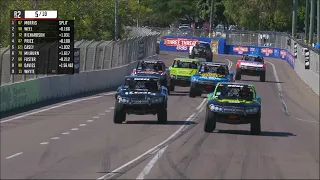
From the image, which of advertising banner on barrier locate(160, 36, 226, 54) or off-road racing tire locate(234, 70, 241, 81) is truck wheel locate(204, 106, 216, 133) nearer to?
off-road racing tire locate(234, 70, 241, 81)

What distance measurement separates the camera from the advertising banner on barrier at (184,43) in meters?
88.0

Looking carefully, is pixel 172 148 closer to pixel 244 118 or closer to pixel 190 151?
pixel 190 151

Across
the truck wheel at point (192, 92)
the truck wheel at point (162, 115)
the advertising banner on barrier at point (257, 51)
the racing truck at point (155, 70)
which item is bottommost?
the advertising banner on barrier at point (257, 51)

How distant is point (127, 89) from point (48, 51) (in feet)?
23.4

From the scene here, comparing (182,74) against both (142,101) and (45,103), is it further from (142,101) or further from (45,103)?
(142,101)

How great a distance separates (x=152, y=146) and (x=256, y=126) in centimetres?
424

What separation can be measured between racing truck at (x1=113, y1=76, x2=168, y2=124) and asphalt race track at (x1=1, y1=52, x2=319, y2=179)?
16.8 inches

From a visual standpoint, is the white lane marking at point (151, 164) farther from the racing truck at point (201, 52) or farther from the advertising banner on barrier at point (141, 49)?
the racing truck at point (201, 52)

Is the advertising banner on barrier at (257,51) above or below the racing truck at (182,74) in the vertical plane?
below

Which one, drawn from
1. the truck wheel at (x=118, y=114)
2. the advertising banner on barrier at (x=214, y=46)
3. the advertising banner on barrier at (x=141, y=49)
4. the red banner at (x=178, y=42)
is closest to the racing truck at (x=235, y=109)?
the truck wheel at (x=118, y=114)

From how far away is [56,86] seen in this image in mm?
35156

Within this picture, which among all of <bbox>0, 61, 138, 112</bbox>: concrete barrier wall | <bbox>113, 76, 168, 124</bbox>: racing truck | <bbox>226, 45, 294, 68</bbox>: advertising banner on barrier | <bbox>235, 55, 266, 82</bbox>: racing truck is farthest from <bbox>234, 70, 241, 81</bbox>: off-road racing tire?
<bbox>226, 45, 294, 68</bbox>: advertising banner on barrier

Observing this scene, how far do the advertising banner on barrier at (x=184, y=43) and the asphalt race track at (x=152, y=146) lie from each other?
55.7 m
